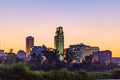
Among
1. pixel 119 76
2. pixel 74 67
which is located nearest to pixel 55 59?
pixel 74 67

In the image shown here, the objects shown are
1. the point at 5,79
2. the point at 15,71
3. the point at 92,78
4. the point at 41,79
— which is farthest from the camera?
the point at 92,78

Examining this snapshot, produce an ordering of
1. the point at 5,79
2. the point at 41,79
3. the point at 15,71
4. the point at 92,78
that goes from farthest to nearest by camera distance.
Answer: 1. the point at 92,78
2. the point at 41,79
3. the point at 15,71
4. the point at 5,79

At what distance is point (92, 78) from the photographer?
41.9 m

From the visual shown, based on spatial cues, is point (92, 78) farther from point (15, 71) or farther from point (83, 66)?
point (83, 66)

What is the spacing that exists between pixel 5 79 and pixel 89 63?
86675mm

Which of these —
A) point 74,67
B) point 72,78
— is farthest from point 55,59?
point 72,78

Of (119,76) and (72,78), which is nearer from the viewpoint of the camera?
(72,78)

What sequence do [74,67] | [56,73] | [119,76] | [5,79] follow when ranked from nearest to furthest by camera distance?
[5,79], [56,73], [119,76], [74,67]

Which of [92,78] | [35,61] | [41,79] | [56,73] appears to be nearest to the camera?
[41,79]

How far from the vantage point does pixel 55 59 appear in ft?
365

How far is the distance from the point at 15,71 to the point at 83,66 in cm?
7870

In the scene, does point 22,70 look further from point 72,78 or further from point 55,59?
point 55,59

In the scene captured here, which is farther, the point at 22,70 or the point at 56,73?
the point at 56,73

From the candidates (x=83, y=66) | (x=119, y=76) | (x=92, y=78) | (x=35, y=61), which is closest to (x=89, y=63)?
(x=83, y=66)
